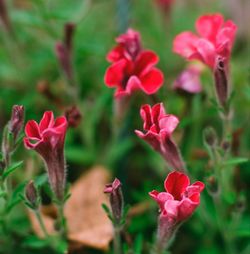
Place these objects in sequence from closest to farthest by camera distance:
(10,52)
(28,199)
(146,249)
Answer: (28,199), (146,249), (10,52)

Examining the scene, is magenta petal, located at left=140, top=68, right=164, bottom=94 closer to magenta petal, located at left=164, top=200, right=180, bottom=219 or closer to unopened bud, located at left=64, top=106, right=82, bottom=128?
unopened bud, located at left=64, top=106, right=82, bottom=128

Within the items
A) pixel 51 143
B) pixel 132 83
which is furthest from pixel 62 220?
pixel 132 83

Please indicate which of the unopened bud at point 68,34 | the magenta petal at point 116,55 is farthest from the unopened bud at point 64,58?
the magenta petal at point 116,55

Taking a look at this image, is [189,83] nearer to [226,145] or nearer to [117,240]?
[226,145]

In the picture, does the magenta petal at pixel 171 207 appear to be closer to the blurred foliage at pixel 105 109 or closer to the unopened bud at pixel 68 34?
the blurred foliage at pixel 105 109

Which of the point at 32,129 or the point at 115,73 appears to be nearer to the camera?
the point at 32,129

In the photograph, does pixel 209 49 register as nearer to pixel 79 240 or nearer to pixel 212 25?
pixel 212 25

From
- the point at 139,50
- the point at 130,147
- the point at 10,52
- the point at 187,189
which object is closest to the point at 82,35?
the point at 10,52
